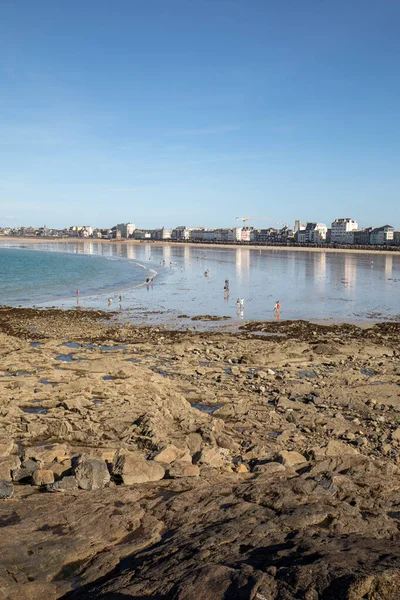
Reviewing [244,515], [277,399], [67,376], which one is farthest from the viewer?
[67,376]

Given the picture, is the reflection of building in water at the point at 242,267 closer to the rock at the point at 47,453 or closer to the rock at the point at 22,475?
the rock at the point at 47,453

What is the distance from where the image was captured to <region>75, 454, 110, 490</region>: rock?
25.0 feet

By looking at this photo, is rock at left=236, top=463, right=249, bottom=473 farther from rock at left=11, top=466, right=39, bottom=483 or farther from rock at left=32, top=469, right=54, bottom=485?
rock at left=11, top=466, right=39, bottom=483

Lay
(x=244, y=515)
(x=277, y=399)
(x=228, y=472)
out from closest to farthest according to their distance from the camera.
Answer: (x=244, y=515), (x=228, y=472), (x=277, y=399)

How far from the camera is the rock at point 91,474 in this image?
7.61 meters

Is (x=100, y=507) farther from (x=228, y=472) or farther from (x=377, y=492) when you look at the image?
(x=377, y=492)

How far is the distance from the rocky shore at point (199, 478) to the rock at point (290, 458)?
26mm

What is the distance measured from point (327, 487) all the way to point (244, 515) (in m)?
1.63

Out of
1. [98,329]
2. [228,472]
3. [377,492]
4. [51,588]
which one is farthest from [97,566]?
[98,329]

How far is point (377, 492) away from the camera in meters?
7.44

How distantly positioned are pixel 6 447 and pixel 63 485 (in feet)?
6.58

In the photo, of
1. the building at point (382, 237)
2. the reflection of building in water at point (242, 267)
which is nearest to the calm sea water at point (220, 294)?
the reflection of building in water at point (242, 267)

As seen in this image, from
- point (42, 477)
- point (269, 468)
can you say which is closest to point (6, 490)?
point (42, 477)

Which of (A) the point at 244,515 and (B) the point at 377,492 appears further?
(B) the point at 377,492
